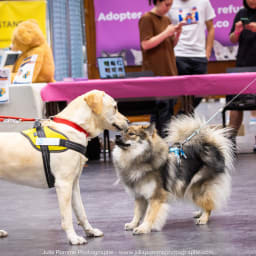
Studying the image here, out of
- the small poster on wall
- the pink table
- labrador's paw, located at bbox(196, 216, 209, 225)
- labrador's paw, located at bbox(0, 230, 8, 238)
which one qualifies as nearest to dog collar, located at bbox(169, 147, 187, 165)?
labrador's paw, located at bbox(196, 216, 209, 225)

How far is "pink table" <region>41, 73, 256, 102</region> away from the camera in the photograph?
5.62 metres

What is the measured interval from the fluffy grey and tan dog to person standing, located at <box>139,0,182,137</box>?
250cm

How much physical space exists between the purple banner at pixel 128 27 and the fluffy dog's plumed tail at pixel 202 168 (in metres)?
6.58

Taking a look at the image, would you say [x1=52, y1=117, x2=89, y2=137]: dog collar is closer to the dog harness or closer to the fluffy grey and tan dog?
the dog harness

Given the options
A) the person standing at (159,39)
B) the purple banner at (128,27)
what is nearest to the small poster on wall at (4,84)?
the person standing at (159,39)

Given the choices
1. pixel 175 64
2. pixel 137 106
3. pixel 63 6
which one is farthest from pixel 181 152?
pixel 63 6

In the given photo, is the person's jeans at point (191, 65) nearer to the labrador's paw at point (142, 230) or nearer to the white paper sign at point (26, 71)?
the white paper sign at point (26, 71)

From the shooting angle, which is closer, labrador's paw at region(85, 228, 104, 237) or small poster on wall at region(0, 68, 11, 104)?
labrador's paw at region(85, 228, 104, 237)

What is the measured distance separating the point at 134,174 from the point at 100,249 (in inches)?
24.3

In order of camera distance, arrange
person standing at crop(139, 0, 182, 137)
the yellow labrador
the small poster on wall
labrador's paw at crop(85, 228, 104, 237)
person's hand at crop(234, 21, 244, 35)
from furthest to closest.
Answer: person's hand at crop(234, 21, 244, 35) < person standing at crop(139, 0, 182, 137) < the small poster on wall < labrador's paw at crop(85, 228, 104, 237) < the yellow labrador

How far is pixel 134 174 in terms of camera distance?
3.26m

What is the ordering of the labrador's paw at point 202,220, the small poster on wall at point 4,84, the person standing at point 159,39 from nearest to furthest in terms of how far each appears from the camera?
the labrador's paw at point 202,220, the small poster on wall at point 4,84, the person standing at point 159,39

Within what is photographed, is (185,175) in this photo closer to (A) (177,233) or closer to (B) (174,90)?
(A) (177,233)

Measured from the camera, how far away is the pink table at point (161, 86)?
562 cm
